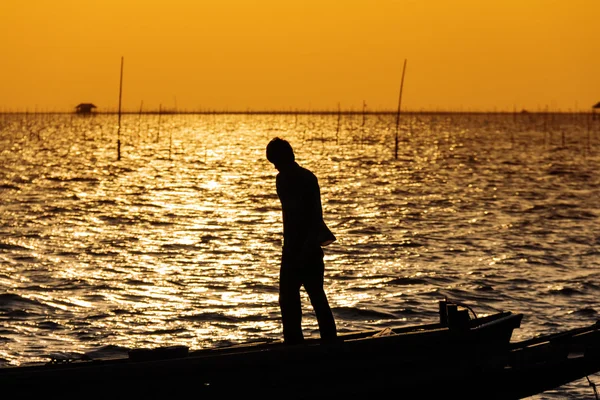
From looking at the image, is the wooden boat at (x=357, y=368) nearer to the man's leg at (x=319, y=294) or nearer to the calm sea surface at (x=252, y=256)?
the man's leg at (x=319, y=294)

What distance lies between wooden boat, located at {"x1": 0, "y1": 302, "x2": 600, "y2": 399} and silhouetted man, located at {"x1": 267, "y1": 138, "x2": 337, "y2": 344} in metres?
0.39

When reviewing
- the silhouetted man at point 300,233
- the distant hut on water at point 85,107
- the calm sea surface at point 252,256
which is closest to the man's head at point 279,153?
the silhouetted man at point 300,233

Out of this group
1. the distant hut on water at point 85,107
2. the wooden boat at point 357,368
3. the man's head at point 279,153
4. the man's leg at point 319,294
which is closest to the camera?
the wooden boat at point 357,368

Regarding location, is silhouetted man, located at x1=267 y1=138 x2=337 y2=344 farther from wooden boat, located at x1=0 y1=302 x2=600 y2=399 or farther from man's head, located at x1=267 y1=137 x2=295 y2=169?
wooden boat, located at x1=0 y1=302 x2=600 y2=399

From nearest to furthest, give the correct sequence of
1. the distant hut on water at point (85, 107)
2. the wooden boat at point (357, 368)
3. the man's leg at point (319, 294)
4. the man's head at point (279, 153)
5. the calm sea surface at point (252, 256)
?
1. the wooden boat at point (357, 368)
2. the man's head at point (279, 153)
3. the man's leg at point (319, 294)
4. the calm sea surface at point (252, 256)
5. the distant hut on water at point (85, 107)

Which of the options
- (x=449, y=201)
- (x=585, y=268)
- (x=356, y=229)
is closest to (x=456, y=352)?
(x=585, y=268)

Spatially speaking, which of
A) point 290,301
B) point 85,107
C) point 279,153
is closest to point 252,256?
point 290,301

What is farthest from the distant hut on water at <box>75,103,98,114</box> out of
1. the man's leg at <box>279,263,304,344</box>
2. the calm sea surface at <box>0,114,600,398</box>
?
the man's leg at <box>279,263,304,344</box>

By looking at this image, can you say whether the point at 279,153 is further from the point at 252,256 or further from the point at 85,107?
the point at 85,107

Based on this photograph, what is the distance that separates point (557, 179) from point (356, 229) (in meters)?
24.9

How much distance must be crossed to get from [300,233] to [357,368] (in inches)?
50.3

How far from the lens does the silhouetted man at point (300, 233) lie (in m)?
9.25

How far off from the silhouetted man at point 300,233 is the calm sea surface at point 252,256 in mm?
3320

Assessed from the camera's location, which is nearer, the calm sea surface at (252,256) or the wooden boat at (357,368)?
the wooden boat at (357,368)
